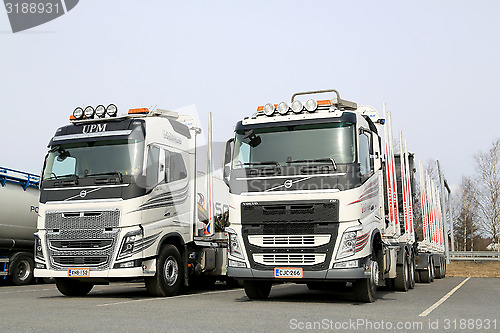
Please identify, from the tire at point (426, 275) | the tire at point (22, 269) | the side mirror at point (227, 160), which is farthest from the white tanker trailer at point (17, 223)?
the tire at point (426, 275)

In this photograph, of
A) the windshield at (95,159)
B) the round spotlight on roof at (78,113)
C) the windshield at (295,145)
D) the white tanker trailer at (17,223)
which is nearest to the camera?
the windshield at (295,145)

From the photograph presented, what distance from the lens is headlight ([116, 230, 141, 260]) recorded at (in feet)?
35.3

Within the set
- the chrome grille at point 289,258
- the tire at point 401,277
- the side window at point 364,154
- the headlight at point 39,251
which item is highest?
the side window at point 364,154

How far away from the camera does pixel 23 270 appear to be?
18.1m

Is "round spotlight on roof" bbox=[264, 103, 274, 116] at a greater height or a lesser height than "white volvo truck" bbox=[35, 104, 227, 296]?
greater

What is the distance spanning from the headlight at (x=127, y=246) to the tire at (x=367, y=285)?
422 cm

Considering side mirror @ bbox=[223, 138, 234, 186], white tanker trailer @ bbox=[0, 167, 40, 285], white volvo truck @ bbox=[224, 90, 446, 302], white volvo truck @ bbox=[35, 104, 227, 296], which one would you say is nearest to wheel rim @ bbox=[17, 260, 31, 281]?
white tanker trailer @ bbox=[0, 167, 40, 285]

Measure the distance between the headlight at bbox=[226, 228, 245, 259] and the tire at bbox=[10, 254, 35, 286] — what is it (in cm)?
1023

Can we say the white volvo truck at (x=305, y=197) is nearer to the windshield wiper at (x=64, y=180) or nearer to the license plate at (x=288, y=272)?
the license plate at (x=288, y=272)

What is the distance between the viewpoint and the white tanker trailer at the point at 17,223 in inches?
663

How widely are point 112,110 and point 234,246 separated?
13.5 ft

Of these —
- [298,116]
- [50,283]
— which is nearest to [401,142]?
[298,116]

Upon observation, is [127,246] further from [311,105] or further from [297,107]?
[311,105]

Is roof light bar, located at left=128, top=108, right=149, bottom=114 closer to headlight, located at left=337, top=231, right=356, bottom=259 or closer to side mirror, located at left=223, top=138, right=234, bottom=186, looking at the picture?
side mirror, located at left=223, top=138, right=234, bottom=186
